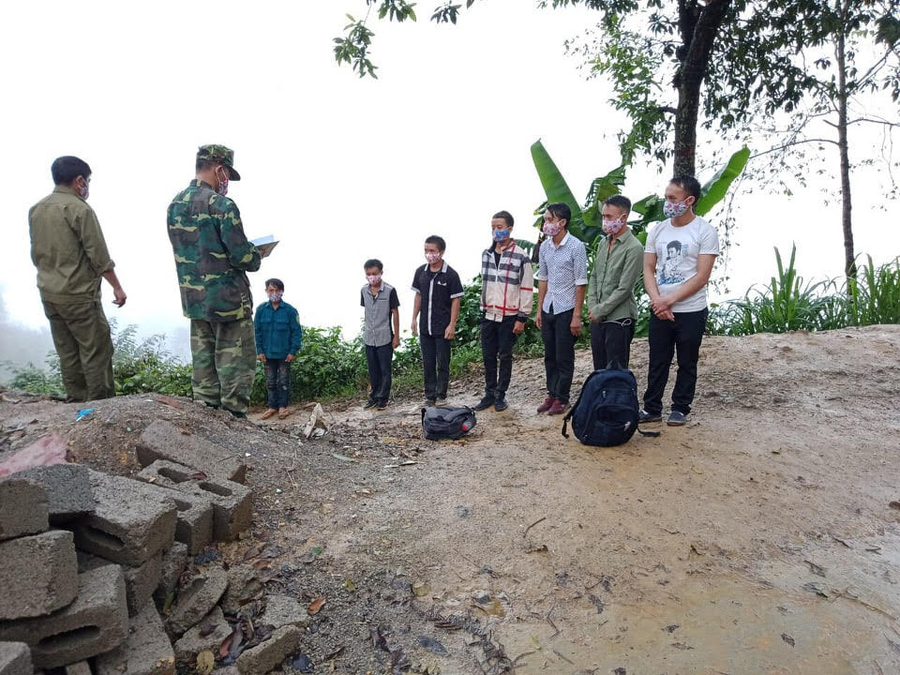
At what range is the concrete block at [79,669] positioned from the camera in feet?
6.91

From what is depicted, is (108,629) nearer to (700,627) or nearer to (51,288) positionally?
(700,627)

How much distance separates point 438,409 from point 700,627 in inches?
123

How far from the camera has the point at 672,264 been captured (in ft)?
15.7

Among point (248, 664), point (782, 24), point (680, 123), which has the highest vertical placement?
point (782, 24)

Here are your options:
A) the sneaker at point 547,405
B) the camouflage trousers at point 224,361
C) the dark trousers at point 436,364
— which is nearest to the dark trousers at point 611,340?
the sneaker at point 547,405

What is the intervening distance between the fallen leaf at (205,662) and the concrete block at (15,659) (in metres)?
0.62

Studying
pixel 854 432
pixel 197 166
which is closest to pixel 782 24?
pixel 854 432

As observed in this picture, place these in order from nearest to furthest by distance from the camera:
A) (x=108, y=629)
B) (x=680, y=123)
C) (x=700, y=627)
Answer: (x=108, y=629), (x=700, y=627), (x=680, y=123)

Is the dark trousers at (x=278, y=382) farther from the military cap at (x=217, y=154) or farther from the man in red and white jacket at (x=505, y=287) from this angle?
the military cap at (x=217, y=154)

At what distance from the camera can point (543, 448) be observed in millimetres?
4617

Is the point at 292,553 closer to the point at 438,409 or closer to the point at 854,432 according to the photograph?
the point at 438,409

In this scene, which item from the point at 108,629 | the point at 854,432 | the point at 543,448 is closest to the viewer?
the point at 108,629

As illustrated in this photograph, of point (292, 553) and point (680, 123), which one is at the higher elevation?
point (680, 123)

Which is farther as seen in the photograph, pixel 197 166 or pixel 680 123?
pixel 680 123
